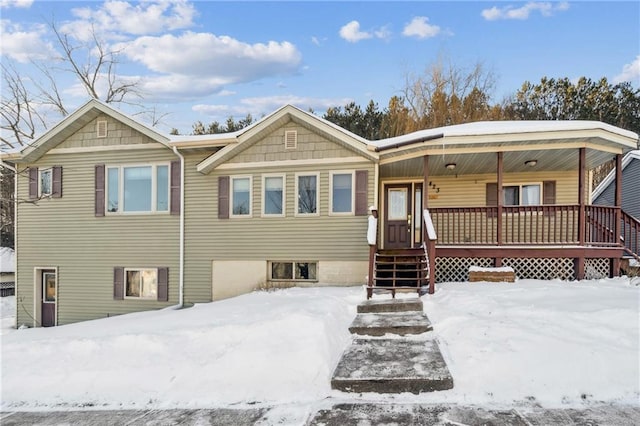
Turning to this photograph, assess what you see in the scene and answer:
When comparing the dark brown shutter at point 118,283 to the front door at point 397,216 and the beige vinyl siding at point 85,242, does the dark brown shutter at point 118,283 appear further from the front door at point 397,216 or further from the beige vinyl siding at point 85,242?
the front door at point 397,216

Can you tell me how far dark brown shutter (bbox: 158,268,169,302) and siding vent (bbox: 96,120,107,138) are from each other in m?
4.40

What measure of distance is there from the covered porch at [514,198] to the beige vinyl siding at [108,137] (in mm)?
7076

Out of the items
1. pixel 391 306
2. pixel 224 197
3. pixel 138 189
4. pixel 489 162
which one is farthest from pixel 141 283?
pixel 489 162

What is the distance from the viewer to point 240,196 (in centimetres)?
1027

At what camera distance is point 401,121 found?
22.6m

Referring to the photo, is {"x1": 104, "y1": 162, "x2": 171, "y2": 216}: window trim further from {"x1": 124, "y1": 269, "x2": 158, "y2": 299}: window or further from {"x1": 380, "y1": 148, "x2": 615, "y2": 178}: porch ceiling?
{"x1": 380, "y1": 148, "x2": 615, "y2": 178}: porch ceiling

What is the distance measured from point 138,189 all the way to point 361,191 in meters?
6.46

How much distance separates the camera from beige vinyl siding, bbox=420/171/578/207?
415 inches

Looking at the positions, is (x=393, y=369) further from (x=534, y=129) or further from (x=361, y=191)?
(x=534, y=129)

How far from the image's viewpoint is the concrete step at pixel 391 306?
21.5 ft

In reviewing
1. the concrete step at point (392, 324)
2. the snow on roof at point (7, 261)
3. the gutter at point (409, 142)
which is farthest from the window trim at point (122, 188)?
the snow on roof at point (7, 261)

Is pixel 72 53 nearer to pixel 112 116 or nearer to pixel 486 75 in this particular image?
pixel 112 116

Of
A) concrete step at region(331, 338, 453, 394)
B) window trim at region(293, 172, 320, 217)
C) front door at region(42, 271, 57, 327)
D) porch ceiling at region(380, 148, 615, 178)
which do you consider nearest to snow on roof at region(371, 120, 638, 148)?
porch ceiling at region(380, 148, 615, 178)

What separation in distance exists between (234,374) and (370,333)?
2.12 metres
